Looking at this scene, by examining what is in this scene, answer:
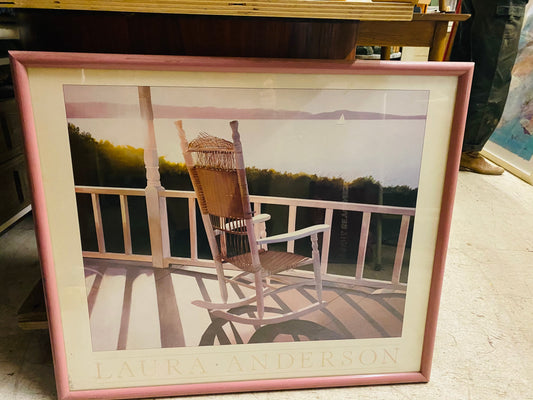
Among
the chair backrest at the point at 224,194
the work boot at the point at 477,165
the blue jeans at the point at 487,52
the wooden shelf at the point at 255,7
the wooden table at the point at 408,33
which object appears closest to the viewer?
the wooden shelf at the point at 255,7

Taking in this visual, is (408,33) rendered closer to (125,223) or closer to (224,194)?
(224,194)

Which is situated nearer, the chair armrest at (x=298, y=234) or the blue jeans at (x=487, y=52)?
the chair armrest at (x=298, y=234)

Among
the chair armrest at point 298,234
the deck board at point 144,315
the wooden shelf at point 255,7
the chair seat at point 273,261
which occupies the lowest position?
the deck board at point 144,315

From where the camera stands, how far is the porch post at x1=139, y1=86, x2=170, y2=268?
0.62 metres

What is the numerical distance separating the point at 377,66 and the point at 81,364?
2.30ft

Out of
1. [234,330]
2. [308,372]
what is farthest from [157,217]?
[308,372]

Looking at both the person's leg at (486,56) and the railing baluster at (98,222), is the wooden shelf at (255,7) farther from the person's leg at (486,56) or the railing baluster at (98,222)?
the person's leg at (486,56)

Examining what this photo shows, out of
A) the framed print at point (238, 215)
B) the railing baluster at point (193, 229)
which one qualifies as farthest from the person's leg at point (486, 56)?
the railing baluster at point (193, 229)

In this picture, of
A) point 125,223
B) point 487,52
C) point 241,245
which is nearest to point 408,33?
point 487,52

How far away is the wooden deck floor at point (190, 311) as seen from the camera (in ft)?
2.31

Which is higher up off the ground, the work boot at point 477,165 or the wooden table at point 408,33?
the wooden table at point 408,33

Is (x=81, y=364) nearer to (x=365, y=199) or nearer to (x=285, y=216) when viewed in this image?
(x=285, y=216)

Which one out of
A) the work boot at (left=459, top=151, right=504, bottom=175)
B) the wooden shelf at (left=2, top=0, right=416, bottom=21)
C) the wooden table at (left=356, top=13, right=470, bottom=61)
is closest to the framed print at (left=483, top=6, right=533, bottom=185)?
the work boot at (left=459, top=151, right=504, bottom=175)

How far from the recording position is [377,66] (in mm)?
619
